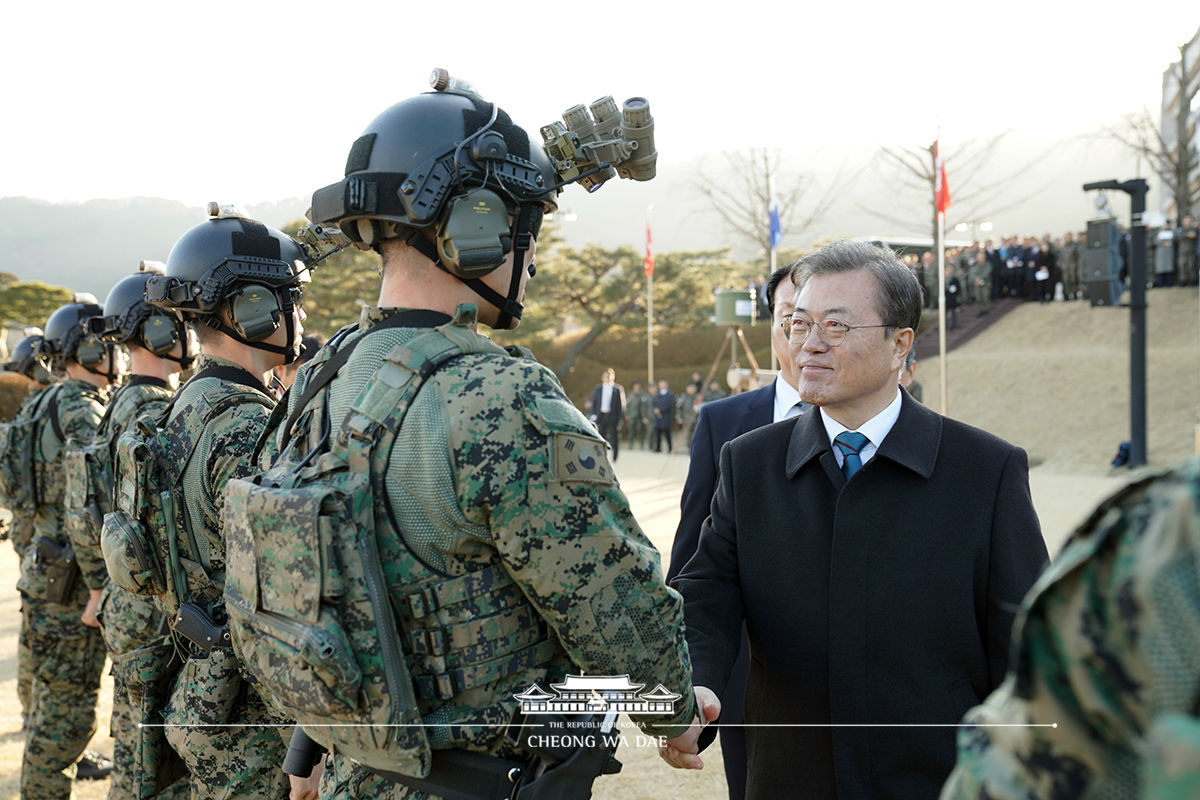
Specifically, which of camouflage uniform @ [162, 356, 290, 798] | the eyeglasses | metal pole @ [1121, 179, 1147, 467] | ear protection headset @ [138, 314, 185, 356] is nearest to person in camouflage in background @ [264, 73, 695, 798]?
the eyeglasses

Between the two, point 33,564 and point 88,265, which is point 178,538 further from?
point 88,265

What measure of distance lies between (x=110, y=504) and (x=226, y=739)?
154cm

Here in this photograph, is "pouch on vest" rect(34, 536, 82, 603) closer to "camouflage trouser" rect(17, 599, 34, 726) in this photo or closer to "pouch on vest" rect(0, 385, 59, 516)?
"camouflage trouser" rect(17, 599, 34, 726)

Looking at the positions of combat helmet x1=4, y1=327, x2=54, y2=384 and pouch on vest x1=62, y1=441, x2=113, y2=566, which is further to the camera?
combat helmet x1=4, y1=327, x2=54, y2=384

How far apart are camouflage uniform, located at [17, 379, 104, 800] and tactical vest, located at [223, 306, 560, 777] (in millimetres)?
3690

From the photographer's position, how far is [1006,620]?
7.34ft

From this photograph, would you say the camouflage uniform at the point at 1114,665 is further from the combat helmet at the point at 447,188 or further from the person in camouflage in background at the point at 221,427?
the person in camouflage in background at the point at 221,427

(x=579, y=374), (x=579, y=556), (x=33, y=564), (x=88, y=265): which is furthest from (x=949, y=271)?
(x=88, y=265)

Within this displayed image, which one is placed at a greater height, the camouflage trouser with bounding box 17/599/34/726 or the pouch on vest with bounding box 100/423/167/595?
the pouch on vest with bounding box 100/423/167/595

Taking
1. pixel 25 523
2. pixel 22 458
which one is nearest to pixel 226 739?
pixel 22 458

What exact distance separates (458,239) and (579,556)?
0.72 metres

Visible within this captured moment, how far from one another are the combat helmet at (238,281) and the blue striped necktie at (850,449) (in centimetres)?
213

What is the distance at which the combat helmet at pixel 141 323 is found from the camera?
4.61 metres

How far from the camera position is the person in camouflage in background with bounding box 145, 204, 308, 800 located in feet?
10.1
